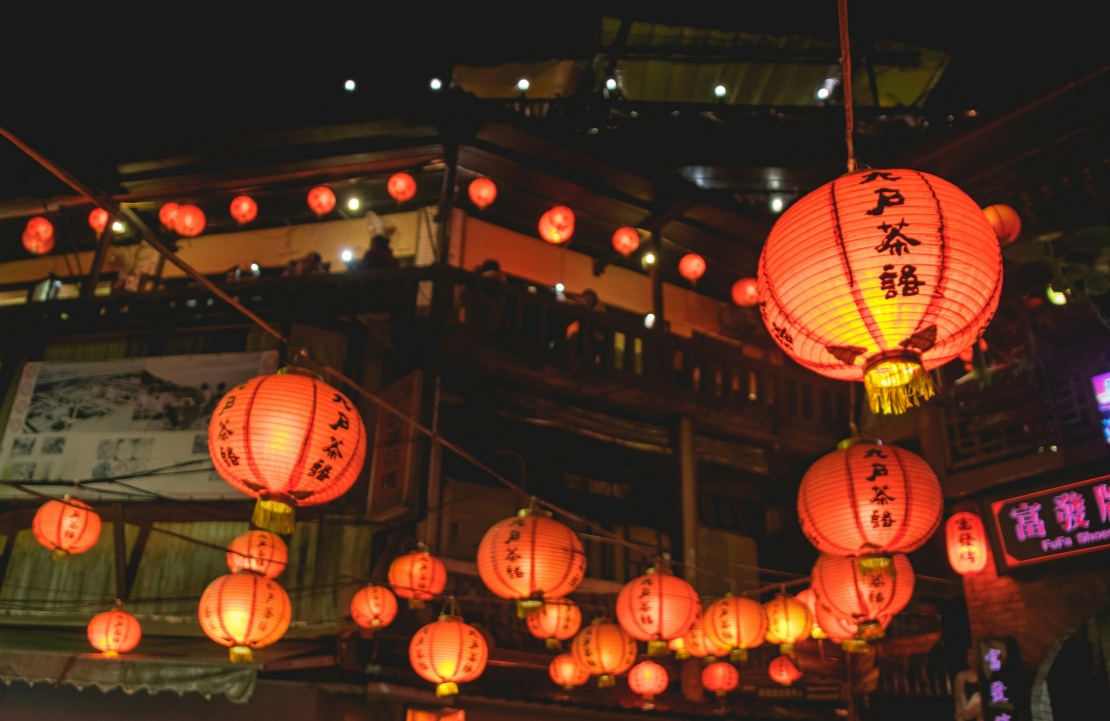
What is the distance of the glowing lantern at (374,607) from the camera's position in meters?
9.86

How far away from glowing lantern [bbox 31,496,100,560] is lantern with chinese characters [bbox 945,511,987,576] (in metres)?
10.8

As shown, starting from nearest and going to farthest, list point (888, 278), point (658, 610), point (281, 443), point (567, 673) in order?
point (888, 278)
point (281, 443)
point (658, 610)
point (567, 673)

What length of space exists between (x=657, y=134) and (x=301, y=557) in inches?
358

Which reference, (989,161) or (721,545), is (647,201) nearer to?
(989,161)

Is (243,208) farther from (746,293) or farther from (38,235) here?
(746,293)

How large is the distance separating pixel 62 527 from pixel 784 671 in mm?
10158

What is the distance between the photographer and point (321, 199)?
41.7 ft

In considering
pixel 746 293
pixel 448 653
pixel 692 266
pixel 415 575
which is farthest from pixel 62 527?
pixel 746 293

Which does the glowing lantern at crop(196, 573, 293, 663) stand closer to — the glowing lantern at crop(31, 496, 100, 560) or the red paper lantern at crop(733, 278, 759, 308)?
the glowing lantern at crop(31, 496, 100, 560)

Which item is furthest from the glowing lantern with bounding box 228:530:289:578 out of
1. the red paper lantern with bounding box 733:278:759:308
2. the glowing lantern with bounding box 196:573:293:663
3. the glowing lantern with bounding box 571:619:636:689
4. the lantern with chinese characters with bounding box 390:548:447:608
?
the red paper lantern with bounding box 733:278:759:308

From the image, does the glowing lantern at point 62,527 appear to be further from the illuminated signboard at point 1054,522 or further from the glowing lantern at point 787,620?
the illuminated signboard at point 1054,522

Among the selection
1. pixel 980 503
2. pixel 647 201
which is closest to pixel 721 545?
pixel 980 503

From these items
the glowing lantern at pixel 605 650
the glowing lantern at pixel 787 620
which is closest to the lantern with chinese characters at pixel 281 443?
the glowing lantern at pixel 605 650

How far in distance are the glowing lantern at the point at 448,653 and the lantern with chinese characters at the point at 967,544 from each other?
6076 millimetres
